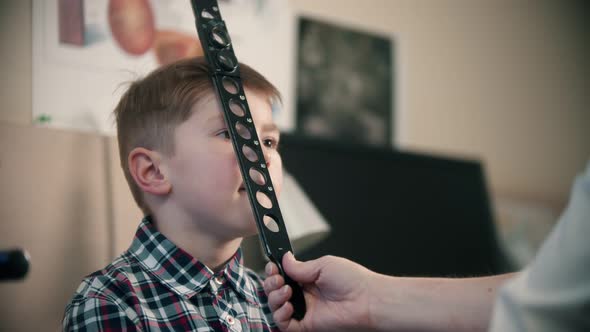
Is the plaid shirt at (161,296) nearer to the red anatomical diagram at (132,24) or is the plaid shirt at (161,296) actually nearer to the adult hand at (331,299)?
the adult hand at (331,299)

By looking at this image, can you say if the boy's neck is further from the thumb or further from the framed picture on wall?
the framed picture on wall

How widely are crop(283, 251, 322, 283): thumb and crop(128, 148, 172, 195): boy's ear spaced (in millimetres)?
157

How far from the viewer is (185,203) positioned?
0.60 meters

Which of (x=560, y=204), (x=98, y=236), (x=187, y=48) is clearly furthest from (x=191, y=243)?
(x=560, y=204)

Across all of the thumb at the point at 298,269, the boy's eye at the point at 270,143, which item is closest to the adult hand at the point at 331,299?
the thumb at the point at 298,269

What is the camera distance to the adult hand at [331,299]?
57 cm

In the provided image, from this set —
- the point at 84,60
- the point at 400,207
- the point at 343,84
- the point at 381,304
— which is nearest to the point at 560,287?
the point at 381,304

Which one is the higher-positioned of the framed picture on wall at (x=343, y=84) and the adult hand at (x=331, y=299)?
the framed picture on wall at (x=343, y=84)

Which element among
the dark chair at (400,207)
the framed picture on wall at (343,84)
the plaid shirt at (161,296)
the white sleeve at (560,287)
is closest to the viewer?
the white sleeve at (560,287)

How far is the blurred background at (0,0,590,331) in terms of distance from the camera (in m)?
0.56

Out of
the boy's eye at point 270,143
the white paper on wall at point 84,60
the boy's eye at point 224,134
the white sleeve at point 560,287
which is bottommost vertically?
the white sleeve at point 560,287

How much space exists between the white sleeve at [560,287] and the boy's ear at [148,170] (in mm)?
370

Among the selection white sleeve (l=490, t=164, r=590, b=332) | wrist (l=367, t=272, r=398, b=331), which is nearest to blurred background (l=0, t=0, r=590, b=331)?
wrist (l=367, t=272, r=398, b=331)

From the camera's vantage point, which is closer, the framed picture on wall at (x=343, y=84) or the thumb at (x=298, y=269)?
the thumb at (x=298, y=269)
